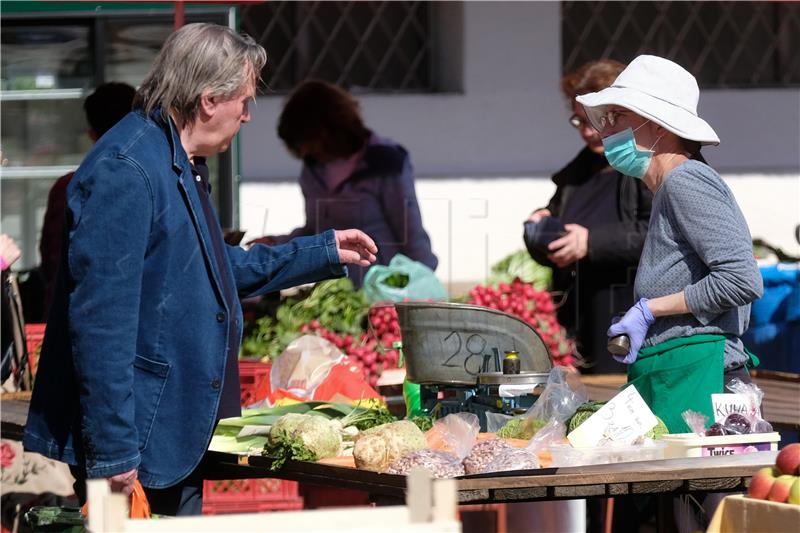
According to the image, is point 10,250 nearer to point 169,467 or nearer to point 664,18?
point 169,467

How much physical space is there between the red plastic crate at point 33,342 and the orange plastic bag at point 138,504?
2.09 meters

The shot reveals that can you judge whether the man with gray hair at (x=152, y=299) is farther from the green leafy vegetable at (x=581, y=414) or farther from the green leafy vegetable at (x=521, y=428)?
the green leafy vegetable at (x=581, y=414)

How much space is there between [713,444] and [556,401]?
1.37 feet

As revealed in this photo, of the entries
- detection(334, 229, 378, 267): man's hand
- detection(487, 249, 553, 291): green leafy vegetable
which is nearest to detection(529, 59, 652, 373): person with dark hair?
detection(487, 249, 553, 291): green leafy vegetable

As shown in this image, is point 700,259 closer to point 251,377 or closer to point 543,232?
point 251,377

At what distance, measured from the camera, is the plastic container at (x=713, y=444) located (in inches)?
131

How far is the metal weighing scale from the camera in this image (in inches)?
147

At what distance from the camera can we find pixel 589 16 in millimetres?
8930

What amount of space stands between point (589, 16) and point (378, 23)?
4.44 feet

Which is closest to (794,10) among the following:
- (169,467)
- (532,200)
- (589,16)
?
(589,16)

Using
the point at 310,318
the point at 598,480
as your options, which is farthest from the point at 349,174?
the point at 598,480

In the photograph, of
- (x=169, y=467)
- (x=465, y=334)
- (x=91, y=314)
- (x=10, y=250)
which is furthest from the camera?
(x=10, y=250)

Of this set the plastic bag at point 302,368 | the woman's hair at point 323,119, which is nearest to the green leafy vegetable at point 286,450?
the plastic bag at point 302,368

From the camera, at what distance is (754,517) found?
2758mm
